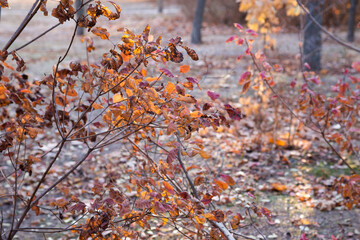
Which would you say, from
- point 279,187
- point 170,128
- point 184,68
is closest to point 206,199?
point 170,128

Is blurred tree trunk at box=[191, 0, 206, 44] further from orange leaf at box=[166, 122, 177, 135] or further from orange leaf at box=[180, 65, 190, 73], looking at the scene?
orange leaf at box=[166, 122, 177, 135]

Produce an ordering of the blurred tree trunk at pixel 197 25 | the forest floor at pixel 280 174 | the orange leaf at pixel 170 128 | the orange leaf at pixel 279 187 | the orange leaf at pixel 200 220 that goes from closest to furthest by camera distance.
Result: the orange leaf at pixel 170 128
the orange leaf at pixel 200 220
the forest floor at pixel 280 174
the orange leaf at pixel 279 187
the blurred tree trunk at pixel 197 25

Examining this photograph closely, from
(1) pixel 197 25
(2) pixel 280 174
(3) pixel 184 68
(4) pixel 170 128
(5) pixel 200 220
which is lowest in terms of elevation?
(2) pixel 280 174

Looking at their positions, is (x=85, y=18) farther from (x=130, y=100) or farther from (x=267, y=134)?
(x=267, y=134)

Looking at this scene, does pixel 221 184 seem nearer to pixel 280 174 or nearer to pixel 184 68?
pixel 184 68

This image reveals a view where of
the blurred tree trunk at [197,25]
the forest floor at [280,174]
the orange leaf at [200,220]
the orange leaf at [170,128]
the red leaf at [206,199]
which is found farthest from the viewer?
the blurred tree trunk at [197,25]

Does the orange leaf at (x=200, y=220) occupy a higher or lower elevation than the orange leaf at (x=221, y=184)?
lower

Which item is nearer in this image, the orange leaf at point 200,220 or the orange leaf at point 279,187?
the orange leaf at point 200,220

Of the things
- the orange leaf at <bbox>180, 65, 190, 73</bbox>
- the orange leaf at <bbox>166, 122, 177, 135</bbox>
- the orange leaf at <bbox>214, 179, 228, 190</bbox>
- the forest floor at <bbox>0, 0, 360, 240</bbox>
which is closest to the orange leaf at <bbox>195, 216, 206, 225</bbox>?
the orange leaf at <bbox>214, 179, 228, 190</bbox>

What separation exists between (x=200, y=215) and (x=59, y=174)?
8.61ft

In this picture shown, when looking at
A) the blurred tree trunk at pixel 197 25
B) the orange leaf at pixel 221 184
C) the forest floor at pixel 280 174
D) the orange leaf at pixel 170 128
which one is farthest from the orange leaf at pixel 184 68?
the blurred tree trunk at pixel 197 25

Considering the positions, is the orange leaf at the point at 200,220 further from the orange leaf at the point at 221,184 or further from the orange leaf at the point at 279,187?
the orange leaf at the point at 279,187

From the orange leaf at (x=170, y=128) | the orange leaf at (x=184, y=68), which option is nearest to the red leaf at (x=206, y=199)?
the orange leaf at (x=170, y=128)

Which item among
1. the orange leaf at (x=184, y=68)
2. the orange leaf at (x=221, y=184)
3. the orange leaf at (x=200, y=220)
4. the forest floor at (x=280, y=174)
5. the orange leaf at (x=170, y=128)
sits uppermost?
the orange leaf at (x=184, y=68)
